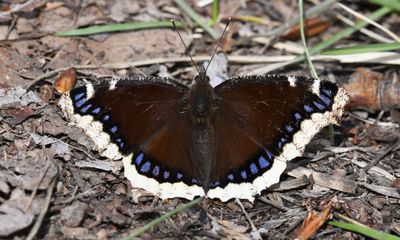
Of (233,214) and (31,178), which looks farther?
(233,214)

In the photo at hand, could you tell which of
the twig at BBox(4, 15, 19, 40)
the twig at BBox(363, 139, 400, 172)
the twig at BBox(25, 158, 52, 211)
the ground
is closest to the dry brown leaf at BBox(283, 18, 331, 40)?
the ground

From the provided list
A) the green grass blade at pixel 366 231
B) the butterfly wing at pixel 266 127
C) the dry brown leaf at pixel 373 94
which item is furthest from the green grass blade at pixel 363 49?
the green grass blade at pixel 366 231

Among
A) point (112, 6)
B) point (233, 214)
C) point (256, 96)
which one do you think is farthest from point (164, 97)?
point (112, 6)

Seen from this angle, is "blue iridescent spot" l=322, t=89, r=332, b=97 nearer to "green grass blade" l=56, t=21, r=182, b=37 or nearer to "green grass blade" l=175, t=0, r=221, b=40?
"green grass blade" l=175, t=0, r=221, b=40

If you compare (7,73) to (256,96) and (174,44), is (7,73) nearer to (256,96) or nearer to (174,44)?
(174,44)

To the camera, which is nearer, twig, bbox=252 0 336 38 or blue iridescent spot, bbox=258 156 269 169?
blue iridescent spot, bbox=258 156 269 169

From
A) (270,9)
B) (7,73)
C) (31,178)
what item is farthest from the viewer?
(270,9)
